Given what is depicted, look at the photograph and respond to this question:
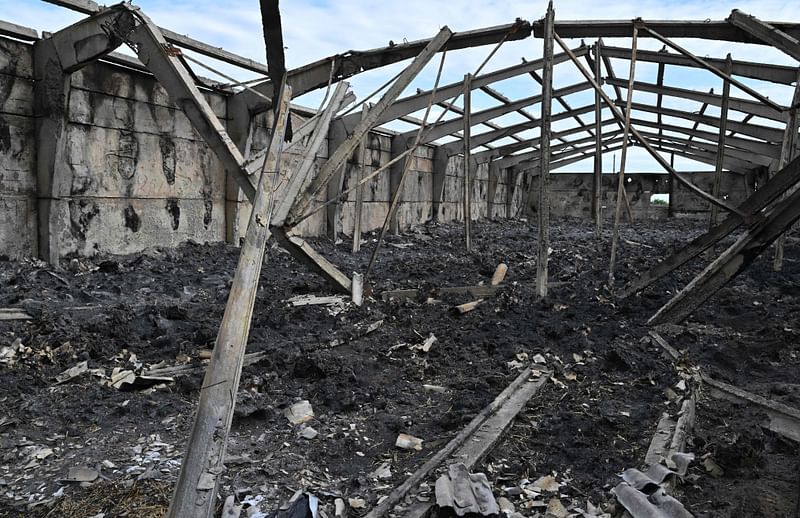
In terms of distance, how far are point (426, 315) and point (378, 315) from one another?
67cm

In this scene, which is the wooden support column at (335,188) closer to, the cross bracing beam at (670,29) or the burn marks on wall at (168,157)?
the burn marks on wall at (168,157)

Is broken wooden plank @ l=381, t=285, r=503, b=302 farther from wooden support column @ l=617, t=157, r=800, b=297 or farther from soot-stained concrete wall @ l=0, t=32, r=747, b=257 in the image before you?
soot-stained concrete wall @ l=0, t=32, r=747, b=257

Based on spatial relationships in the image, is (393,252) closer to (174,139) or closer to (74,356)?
(174,139)

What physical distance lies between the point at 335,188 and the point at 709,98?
1042 centimetres

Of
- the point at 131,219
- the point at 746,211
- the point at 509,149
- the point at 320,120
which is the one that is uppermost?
the point at 509,149

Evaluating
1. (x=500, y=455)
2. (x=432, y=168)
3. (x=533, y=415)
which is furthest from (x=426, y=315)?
(x=432, y=168)

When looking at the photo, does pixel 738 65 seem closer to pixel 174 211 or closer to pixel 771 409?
pixel 771 409

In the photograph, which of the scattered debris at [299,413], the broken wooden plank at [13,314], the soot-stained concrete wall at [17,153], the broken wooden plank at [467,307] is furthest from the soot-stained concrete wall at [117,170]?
the scattered debris at [299,413]

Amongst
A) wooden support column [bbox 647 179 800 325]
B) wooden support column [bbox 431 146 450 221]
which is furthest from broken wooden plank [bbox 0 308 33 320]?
wooden support column [bbox 431 146 450 221]

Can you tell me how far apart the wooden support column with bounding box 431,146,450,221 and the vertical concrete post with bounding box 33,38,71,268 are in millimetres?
15249

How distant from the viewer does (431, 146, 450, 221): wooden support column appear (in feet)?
75.2

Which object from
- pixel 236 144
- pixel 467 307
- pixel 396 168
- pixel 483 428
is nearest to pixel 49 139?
pixel 236 144

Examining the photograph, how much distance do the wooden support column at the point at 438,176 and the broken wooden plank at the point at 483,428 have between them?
1795cm

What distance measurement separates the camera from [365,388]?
5.25m
